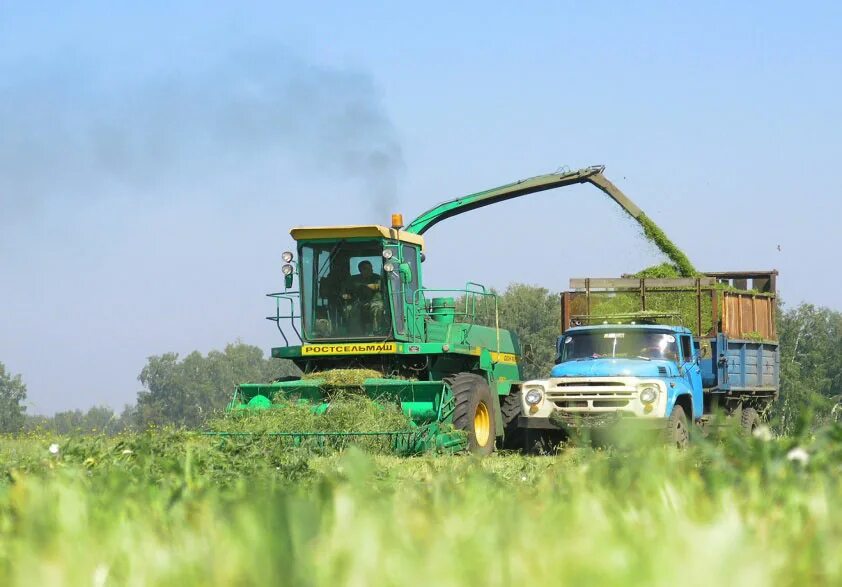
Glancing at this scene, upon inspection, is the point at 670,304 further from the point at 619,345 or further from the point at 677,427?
the point at 677,427

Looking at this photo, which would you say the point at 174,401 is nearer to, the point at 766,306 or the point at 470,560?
the point at 766,306

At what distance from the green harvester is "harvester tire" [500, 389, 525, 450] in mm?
24

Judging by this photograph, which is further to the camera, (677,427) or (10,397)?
(10,397)

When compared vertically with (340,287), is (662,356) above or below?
below

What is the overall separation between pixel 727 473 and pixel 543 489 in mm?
710

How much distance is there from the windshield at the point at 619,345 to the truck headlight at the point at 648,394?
1028mm

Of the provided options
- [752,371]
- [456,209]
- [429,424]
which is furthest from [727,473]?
[456,209]

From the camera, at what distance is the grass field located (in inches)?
95.5

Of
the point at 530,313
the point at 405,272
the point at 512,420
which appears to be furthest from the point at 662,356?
the point at 530,313

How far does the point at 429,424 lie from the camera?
57.9 ft

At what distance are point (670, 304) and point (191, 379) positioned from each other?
11146cm

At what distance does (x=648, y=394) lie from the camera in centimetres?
1739

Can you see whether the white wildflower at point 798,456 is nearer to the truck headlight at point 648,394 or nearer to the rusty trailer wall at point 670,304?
the truck headlight at point 648,394

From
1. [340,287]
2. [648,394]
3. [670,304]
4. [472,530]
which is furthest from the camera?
[670,304]
